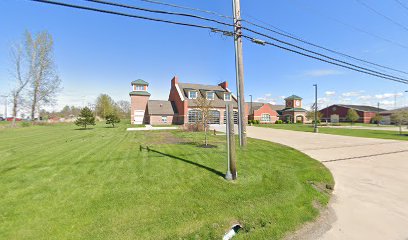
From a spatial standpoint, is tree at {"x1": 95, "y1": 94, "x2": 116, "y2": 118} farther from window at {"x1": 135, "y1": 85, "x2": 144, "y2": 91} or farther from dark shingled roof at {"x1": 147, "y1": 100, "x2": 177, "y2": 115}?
dark shingled roof at {"x1": 147, "y1": 100, "x2": 177, "y2": 115}

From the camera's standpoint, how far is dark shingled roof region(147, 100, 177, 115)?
123 feet

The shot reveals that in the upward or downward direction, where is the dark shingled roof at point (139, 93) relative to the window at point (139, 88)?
downward

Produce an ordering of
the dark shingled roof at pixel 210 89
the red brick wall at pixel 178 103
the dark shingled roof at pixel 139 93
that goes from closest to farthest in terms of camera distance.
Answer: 1. the red brick wall at pixel 178 103
2. the dark shingled roof at pixel 210 89
3. the dark shingled roof at pixel 139 93

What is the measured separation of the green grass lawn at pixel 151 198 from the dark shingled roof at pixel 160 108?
98.2 ft

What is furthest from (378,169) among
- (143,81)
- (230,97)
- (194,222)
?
(143,81)

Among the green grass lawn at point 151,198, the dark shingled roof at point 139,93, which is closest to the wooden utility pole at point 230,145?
the green grass lawn at point 151,198

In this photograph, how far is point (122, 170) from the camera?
21.7 ft

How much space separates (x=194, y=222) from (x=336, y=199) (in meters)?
4.04

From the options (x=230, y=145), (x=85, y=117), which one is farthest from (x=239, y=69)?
(x=85, y=117)

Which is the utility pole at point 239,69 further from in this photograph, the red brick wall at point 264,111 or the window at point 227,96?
the red brick wall at point 264,111

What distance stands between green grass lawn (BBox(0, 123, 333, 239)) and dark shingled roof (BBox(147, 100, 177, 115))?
29.9 meters

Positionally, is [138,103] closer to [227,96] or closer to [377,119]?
[227,96]

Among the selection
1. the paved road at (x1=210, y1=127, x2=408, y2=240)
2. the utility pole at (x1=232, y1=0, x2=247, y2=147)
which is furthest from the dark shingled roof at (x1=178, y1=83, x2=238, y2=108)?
the paved road at (x1=210, y1=127, x2=408, y2=240)

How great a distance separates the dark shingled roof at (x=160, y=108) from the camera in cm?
3750
